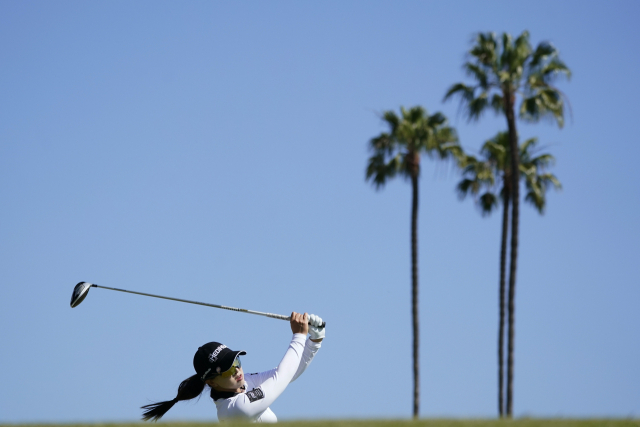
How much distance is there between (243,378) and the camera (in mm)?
6637

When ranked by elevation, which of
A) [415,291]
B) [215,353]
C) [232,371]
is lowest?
[415,291]

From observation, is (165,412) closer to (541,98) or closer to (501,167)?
(541,98)

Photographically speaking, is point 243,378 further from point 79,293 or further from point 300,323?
point 79,293

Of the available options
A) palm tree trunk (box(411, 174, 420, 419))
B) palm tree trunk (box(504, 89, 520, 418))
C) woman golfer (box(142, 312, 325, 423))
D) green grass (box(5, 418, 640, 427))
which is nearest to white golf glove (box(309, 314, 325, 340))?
woman golfer (box(142, 312, 325, 423))

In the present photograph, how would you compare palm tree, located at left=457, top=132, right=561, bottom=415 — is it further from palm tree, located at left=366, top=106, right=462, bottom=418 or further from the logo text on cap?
the logo text on cap

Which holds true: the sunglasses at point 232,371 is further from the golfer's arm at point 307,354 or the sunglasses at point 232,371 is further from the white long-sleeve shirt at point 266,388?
the golfer's arm at point 307,354

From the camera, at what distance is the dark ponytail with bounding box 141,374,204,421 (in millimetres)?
6848


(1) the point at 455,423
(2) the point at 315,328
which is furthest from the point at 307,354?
(1) the point at 455,423

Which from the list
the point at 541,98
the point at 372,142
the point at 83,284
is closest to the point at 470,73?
the point at 541,98

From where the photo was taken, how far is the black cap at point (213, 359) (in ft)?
21.2

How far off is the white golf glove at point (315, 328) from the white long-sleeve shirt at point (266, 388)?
0.35 ft

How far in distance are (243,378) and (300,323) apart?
0.61m

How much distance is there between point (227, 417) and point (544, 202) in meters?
32.4

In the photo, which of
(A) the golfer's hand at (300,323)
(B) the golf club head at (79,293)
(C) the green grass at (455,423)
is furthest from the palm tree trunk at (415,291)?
(C) the green grass at (455,423)
